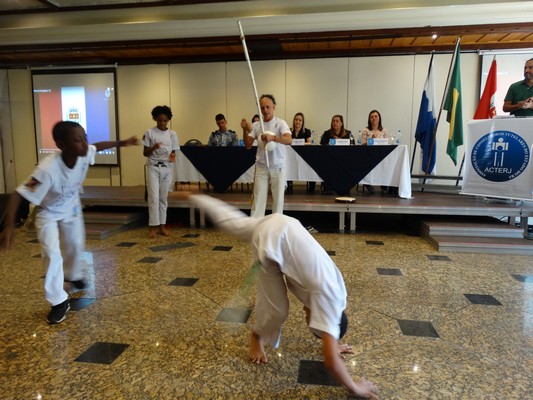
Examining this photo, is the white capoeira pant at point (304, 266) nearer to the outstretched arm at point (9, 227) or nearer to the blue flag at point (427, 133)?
the outstretched arm at point (9, 227)

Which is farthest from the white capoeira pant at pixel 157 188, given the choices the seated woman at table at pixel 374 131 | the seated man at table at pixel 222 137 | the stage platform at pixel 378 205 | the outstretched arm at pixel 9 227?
the seated woman at table at pixel 374 131

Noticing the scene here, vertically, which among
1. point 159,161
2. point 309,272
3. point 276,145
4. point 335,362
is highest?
point 276,145

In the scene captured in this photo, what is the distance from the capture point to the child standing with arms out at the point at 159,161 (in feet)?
13.4

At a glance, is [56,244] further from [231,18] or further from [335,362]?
[231,18]

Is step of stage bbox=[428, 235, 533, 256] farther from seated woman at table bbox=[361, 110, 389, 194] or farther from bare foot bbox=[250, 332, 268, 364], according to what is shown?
bare foot bbox=[250, 332, 268, 364]

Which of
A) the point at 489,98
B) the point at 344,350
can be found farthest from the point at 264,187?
the point at 489,98

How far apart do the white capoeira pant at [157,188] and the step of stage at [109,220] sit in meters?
0.56

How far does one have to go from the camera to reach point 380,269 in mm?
3111

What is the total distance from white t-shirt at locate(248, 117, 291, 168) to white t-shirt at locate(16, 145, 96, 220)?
4.84ft

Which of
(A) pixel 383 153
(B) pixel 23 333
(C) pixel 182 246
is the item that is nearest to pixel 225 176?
(C) pixel 182 246

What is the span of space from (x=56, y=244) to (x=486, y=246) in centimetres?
371

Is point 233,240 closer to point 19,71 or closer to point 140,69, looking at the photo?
point 140,69

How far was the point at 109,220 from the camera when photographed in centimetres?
474

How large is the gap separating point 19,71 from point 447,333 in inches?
368
